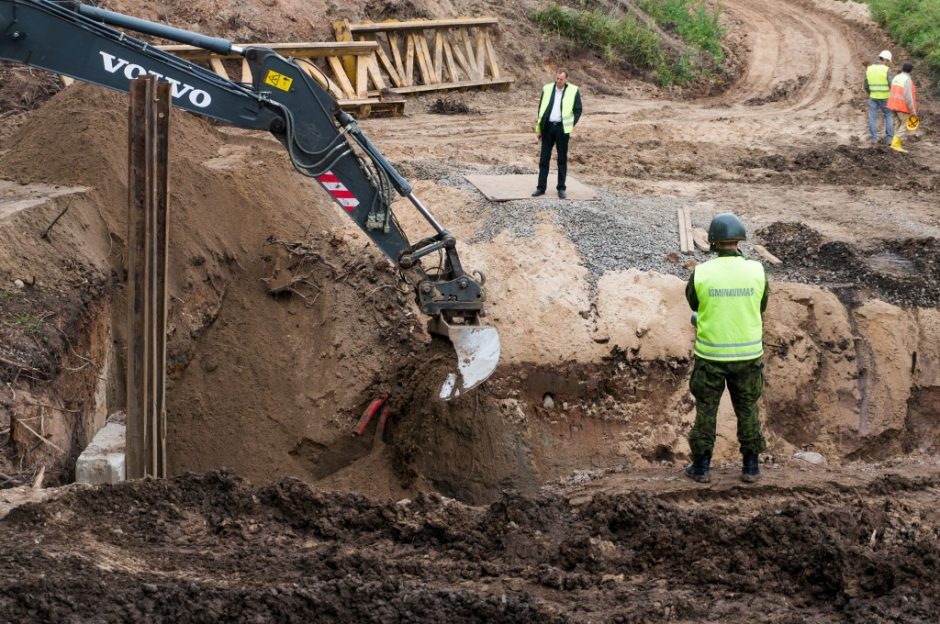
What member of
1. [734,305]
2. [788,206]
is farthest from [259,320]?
[788,206]

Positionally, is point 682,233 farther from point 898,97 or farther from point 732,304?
point 898,97

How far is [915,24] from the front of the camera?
952 inches

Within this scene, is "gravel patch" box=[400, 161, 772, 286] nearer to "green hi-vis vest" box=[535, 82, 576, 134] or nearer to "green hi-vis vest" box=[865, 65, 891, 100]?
"green hi-vis vest" box=[535, 82, 576, 134]

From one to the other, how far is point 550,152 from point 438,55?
850cm

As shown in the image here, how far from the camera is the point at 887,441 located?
10094 millimetres

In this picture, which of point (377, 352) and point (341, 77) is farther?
point (341, 77)

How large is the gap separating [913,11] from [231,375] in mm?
21633

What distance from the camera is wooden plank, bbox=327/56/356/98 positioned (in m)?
17.9

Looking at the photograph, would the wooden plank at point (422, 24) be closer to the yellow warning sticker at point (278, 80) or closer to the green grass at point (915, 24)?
the green grass at point (915, 24)

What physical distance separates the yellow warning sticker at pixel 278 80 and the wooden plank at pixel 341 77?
10.1 meters

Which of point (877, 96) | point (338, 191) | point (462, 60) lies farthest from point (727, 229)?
point (462, 60)

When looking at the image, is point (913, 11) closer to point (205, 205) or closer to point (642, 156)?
point (642, 156)

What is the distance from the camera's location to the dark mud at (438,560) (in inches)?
205

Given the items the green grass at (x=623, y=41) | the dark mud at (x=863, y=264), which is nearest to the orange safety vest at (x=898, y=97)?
the green grass at (x=623, y=41)
